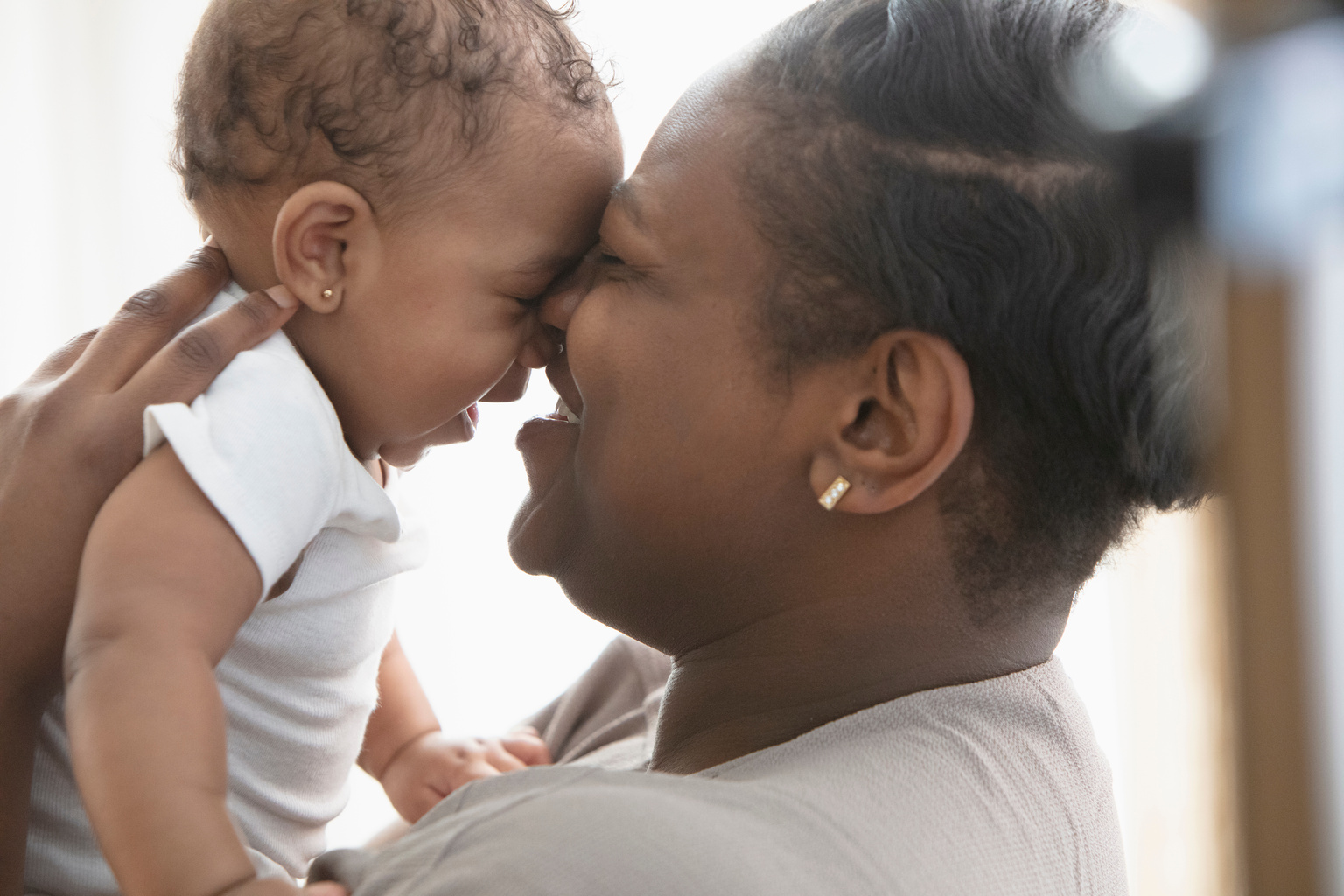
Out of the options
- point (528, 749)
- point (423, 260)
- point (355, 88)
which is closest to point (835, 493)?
point (423, 260)

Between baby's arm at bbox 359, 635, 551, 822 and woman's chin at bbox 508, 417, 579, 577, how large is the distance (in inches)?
14.5

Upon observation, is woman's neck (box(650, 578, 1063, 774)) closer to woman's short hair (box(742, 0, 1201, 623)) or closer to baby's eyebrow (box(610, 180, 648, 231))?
woman's short hair (box(742, 0, 1201, 623))

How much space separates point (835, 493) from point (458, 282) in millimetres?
427

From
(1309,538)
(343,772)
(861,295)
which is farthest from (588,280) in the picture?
(1309,538)

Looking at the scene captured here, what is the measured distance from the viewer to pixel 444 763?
139cm

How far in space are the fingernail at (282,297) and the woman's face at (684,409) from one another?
264mm

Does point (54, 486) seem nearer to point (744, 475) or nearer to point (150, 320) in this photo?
point (150, 320)

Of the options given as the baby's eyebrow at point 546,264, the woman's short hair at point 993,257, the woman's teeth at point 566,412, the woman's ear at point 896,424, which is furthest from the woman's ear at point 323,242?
the woman's ear at point 896,424

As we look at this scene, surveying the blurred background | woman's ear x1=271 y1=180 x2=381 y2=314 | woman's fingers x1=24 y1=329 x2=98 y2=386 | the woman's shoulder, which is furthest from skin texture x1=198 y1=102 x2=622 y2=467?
the woman's shoulder

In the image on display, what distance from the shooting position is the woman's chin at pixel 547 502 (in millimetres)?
1068

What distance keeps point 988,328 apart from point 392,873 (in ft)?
1.91

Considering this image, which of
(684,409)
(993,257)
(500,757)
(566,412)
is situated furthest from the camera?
(500,757)

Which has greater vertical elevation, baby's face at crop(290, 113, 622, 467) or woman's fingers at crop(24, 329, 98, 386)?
baby's face at crop(290, 113, 622, 467)

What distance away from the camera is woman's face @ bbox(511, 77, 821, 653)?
94 centimetres
